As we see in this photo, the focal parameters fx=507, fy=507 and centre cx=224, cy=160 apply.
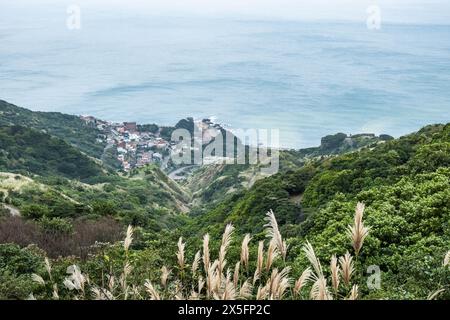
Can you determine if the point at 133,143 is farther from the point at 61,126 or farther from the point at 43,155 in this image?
the point at 43,155

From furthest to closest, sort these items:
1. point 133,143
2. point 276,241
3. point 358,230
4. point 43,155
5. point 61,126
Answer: point 133,143
point 61,126
point 43,155
point 276,241
point 358,230

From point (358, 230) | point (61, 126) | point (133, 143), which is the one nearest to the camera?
point (358, 230)

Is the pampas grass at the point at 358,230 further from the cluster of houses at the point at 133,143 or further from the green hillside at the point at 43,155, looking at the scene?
the cluster of houses at the point at 133,143

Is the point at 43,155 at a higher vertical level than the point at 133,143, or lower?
higher

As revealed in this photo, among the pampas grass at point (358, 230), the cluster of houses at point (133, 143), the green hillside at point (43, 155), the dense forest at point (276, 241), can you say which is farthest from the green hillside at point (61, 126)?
the pampas grass at point (358, 230)

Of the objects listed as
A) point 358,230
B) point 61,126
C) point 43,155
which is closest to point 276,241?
point 358,230
